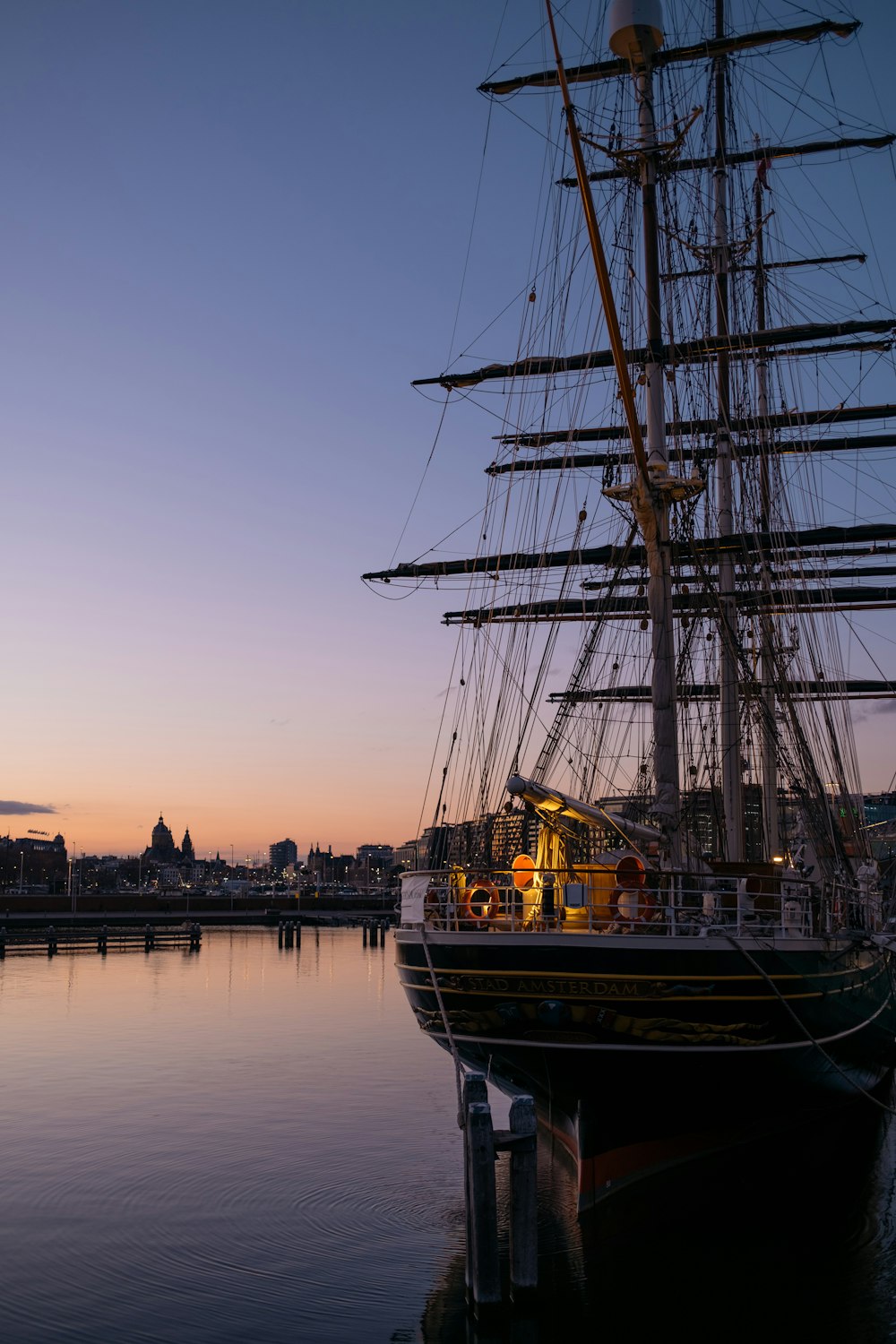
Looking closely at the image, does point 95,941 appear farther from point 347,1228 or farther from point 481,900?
point 347,1228

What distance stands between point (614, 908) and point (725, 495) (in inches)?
810

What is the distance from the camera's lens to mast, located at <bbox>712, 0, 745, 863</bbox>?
32.6 m

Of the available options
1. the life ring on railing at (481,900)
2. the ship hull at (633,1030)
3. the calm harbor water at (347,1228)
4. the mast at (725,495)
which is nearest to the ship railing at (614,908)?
the life ring on railing at (481,900)

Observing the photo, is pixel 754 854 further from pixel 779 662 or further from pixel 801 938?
pixel 801 938

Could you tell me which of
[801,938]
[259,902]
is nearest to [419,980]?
[801,938]

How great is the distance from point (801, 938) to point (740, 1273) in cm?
471

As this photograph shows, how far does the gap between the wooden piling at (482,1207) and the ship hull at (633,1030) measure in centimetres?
290

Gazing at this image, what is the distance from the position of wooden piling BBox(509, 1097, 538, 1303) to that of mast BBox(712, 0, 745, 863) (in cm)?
1775

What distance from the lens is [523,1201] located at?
43.8 feet

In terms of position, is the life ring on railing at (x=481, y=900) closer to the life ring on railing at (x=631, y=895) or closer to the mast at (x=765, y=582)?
the life ring on railing at (x=631, y=895)

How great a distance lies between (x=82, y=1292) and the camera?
14.4 metres

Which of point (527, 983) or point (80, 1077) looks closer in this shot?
point (527, 983)

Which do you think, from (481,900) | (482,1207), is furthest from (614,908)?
(482,1207)

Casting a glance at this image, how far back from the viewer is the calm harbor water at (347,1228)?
44.9 ft
